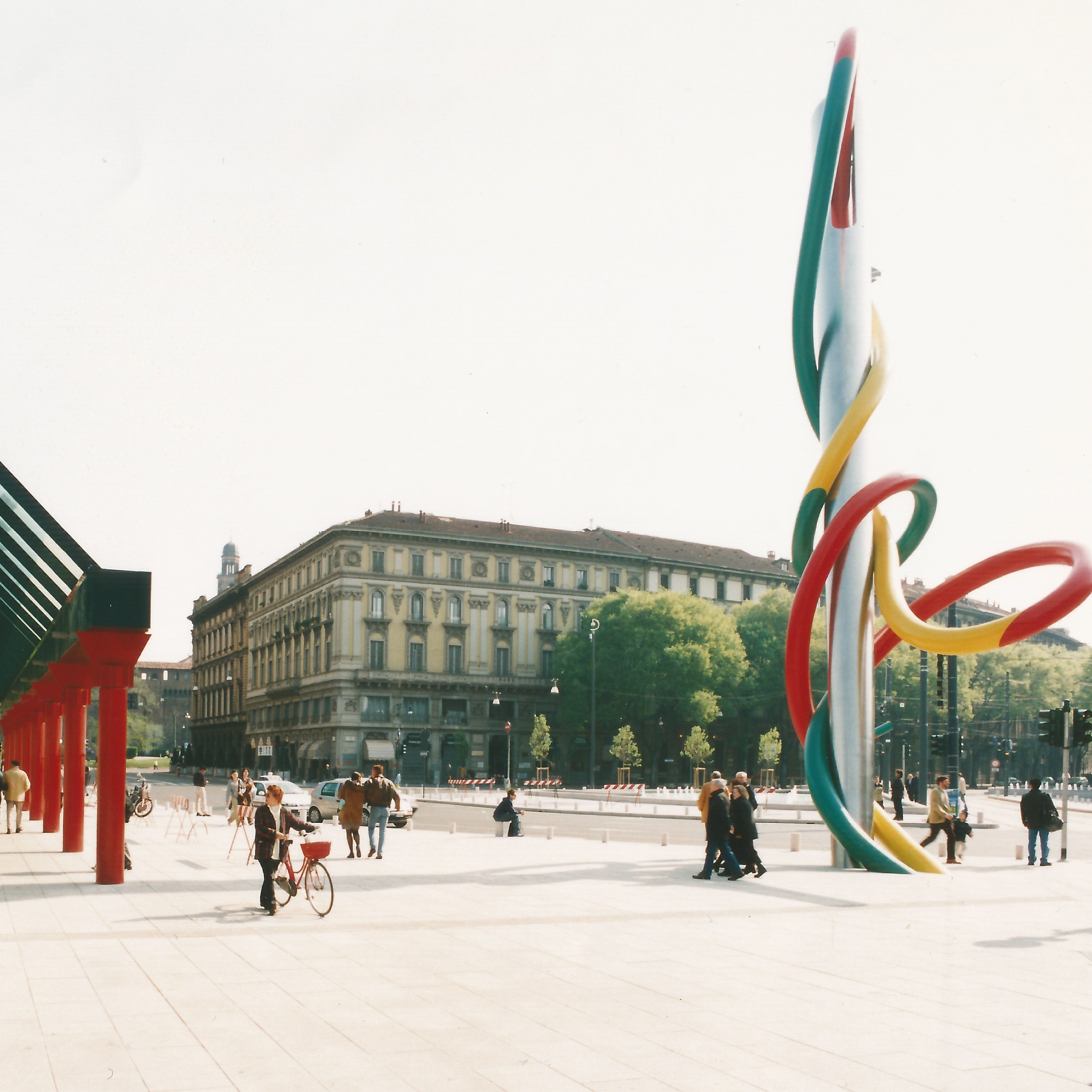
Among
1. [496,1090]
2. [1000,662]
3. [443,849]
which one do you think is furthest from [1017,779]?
[496,1090]

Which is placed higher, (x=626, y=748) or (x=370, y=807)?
(x=370, y=807)

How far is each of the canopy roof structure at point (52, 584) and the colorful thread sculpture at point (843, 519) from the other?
396 inches

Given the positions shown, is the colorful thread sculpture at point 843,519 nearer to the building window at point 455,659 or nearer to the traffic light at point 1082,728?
the traffic light at point 1082,728

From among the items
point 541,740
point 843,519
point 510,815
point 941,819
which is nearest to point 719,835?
point 843,519

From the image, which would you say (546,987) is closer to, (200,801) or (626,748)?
(200,801)

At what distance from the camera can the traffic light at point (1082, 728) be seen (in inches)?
915

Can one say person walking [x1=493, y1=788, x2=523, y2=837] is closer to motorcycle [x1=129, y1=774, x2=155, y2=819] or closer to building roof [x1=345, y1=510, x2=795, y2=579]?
motorcycle [x1=129, y1=774, x2=155, y2=819]

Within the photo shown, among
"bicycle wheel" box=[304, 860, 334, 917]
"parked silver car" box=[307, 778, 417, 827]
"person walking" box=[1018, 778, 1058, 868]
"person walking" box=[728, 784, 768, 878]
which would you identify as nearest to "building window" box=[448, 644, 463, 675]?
"parked silver car" box=[307, 778, 417, 827]

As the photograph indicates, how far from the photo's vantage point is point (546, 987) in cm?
1001

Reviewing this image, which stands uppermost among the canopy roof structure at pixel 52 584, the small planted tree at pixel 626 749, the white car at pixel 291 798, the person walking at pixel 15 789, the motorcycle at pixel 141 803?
the canopy roof structure at pixel 52 584

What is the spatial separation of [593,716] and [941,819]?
44818 mm

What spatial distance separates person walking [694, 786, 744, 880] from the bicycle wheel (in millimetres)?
6456

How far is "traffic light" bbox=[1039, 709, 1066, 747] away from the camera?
22.7 meters

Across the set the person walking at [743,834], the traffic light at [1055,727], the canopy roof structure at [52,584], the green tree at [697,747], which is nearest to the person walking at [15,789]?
the canopy roof structure at [52,584]
